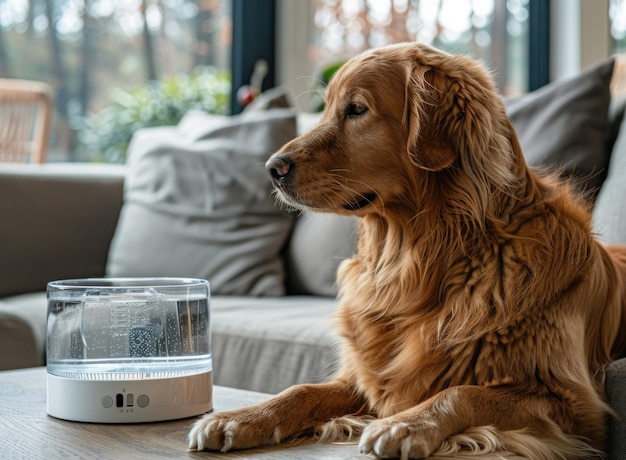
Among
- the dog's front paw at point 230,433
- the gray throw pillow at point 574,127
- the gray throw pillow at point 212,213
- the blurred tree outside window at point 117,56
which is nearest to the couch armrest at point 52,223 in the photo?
the gray throw pillow at point 212,213

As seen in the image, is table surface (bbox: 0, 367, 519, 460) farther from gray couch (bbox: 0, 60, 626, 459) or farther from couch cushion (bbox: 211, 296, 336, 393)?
gray couch (bbox: 0, 60, 626, 459)

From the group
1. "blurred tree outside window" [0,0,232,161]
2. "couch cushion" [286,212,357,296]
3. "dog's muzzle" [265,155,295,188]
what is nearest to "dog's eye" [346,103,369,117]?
"dog's muzzle" [265,155,295,188]

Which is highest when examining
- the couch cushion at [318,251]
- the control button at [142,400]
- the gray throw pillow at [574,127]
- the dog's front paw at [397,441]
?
the gray throw pillow at [574,127]

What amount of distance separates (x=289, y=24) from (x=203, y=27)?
1.53 feet

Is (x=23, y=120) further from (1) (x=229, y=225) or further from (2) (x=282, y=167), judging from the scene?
(2) (x=282, y=167)

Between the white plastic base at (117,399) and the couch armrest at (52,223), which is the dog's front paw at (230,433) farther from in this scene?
the couch armrest at (52,223)

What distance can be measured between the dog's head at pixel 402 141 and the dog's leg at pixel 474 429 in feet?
1.09

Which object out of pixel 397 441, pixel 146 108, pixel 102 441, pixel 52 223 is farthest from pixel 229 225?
pixel 146 108

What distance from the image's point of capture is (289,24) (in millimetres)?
4363

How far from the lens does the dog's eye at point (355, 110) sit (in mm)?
1376

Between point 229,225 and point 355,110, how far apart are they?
121 centimetres

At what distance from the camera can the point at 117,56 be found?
4.12 m

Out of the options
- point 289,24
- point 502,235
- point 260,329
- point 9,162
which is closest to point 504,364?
point 502,235

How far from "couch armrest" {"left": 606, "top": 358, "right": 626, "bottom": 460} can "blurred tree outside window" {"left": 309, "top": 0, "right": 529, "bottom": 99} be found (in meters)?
3.45
